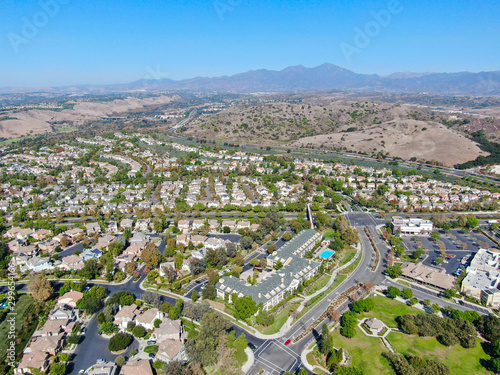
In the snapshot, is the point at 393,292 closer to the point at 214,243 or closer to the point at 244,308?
the point at 244,308

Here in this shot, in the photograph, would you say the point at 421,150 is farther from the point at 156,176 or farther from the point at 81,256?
the point at 81,256

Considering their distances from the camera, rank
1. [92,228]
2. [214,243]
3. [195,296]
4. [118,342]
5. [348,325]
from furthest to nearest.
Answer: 1. [92,228]
2. [214,243]
3. [195,296]
4. [348,325]
5. [118,342]

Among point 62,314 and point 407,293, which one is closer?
point 62,314

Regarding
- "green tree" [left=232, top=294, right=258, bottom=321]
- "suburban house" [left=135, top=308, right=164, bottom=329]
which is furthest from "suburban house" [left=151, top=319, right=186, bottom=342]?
"green tree" [left=232, top=294, right=258, bottom=321]

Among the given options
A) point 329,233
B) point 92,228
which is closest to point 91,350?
point 92,228

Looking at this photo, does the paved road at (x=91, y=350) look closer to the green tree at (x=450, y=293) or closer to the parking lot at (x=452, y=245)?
the green tree at (x=450, y=293)

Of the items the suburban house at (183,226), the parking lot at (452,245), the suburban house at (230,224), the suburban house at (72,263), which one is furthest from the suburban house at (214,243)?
the parking lot at (452,245)

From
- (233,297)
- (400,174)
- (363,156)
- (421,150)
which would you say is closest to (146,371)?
(233,297)

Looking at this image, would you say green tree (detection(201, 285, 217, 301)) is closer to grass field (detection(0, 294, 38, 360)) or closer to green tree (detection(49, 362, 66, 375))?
green tree (detection(49, 362, 66, 375))
